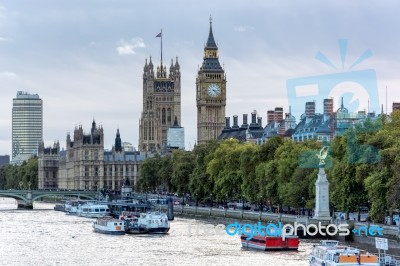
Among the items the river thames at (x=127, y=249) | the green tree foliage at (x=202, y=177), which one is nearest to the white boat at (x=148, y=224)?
the river thames at (x=127, y=249)

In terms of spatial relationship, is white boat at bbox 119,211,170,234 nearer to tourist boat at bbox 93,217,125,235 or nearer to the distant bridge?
tourist boat at bbox 93,217,125,235

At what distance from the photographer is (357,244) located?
80.2 metres

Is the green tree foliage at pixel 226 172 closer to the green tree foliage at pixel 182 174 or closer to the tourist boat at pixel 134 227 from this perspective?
the green tree foliage at pixel 182 174

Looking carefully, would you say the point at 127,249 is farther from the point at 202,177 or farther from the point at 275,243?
the point at 202,177

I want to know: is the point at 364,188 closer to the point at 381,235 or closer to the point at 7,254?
the point at 381,235

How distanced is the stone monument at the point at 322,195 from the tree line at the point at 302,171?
2.37 ft

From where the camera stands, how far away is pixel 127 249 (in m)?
82.9

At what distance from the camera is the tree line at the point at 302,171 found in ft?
265

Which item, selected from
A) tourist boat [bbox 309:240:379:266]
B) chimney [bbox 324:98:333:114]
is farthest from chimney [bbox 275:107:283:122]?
tourist boat [bbox 309:240:379:266]

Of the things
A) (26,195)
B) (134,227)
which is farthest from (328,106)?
(134,227)

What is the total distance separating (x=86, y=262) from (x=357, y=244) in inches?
736

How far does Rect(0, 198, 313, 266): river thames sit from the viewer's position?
73.4 meters

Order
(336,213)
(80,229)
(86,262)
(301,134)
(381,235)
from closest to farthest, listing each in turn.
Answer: (86,262) < (381,235) < (336,213) < (80,229) < (301,134)

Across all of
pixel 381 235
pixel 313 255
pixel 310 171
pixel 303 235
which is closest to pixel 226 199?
pixel 310 171
